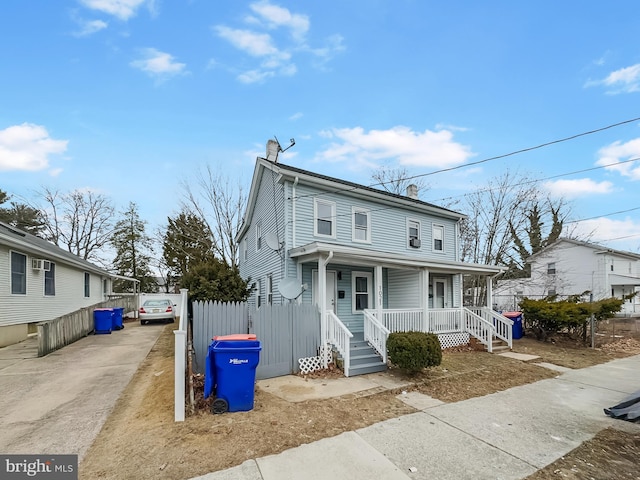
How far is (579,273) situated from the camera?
93.9ft

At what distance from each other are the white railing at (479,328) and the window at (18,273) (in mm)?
15741

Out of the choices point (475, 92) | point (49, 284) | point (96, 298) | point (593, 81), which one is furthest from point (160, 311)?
point (593, 81)

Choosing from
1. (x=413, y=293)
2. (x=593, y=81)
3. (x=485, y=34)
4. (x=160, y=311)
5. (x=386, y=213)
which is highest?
(x=485, y=34)

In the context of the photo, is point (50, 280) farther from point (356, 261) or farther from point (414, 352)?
point (414, 352)

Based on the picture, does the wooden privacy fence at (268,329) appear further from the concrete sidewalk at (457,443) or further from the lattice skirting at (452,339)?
the lattice skirting at (452,339)

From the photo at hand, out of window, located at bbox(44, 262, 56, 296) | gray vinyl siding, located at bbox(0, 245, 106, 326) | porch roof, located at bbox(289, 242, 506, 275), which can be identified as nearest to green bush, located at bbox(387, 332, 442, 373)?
porch roof, located at bbox(289, 242, 506, 275)

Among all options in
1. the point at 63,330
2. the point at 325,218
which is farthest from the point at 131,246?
the point at 325,218

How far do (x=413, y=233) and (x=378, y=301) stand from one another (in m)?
5.35

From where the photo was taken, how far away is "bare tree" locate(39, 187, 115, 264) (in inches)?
1214

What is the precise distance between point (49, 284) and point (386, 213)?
14306 mm

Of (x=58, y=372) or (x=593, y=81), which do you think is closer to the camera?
(x=58, y=372)

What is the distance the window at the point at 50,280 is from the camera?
13.6 m

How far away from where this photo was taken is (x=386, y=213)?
42.3 ft

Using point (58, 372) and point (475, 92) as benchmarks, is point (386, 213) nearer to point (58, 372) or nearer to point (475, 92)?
point (475, 92)
